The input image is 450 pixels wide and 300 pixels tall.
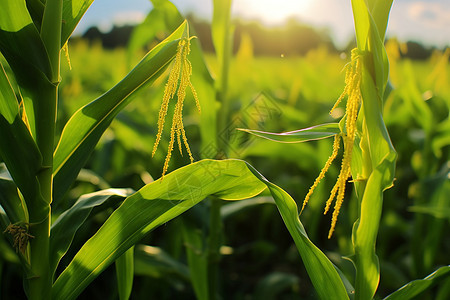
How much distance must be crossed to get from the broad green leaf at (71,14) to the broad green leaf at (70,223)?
0.30 meters

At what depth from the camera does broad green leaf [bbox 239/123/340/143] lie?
0.71 metres

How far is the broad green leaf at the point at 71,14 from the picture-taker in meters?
0.80

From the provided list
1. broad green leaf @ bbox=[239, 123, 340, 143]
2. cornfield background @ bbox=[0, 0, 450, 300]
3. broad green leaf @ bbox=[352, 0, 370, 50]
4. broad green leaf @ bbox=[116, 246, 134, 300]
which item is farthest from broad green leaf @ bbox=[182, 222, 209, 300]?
broad green leaf @ bbox=[352, 0, 370, 50]

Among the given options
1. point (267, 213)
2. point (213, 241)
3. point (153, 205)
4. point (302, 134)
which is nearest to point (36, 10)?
point (153, 205)

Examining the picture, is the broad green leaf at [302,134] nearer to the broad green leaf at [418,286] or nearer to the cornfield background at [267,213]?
the broad green leaf at [418,286]

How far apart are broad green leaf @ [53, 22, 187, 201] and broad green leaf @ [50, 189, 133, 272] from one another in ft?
0.18

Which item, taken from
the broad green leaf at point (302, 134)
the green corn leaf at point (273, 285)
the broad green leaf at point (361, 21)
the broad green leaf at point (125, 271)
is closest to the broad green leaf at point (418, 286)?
the broad green leaf at point (302, 134)

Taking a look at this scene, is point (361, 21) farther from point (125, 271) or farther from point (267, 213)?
point (267, 213)

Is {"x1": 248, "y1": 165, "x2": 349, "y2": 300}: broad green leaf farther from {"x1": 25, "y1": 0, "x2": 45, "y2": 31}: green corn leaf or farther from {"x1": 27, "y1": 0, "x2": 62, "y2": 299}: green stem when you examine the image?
{"x1": 25, "y1": 0, "x2": 45, "y2": 31}: green corn leaf

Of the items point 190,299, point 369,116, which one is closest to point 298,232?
point 369,116

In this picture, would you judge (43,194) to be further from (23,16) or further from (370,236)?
(370,236)

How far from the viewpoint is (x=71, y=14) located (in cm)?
81

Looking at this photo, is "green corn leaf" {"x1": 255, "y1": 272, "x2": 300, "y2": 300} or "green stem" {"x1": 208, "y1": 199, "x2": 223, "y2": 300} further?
"green corn leaf" {"x1": 255, "y1": 272, "x2": 300, "y2": 300}

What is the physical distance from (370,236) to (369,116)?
8.0 inches
